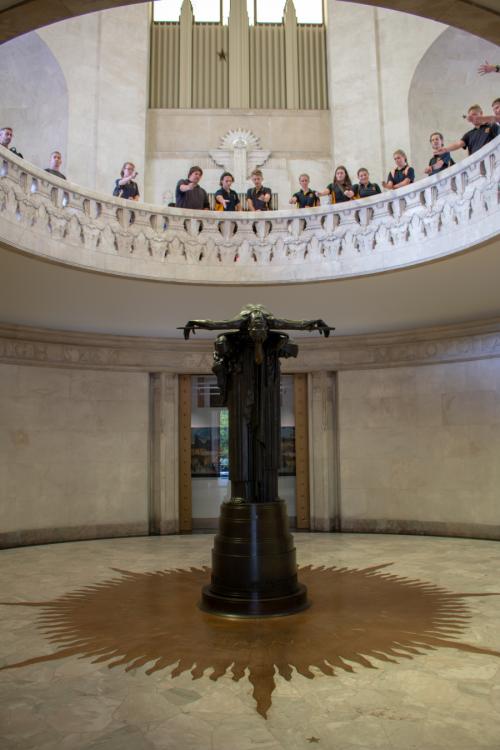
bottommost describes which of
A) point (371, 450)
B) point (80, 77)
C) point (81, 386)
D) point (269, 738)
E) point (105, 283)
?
point (269, 738)

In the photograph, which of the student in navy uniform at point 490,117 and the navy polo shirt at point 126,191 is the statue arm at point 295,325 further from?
the navy polo shirt at point 126,191

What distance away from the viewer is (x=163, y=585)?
9.14m

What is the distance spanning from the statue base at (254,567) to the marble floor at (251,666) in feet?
0.82

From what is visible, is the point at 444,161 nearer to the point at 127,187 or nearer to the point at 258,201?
A: the point at 258,201

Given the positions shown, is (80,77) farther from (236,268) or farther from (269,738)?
(269,738)

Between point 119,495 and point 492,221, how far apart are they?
10.5m

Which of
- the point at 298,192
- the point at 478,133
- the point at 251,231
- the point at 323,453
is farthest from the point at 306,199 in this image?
the point at 323,453

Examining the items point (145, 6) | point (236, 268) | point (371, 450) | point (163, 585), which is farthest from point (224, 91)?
point (163, 585)

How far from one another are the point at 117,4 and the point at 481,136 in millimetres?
8111

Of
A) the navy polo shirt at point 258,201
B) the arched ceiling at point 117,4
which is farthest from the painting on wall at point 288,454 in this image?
the arched ceiling at point 117,4

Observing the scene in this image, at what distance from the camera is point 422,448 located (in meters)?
15.0

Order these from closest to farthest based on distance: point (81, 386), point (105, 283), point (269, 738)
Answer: point (269, 738) < point (105, 283) < point (81, 386)

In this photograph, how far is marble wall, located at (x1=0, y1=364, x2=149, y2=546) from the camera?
13.9m

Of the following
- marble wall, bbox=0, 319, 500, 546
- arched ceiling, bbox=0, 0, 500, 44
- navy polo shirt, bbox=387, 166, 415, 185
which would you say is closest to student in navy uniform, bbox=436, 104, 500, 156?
navy polo shirt, bbox=387, 166, 415, 185
